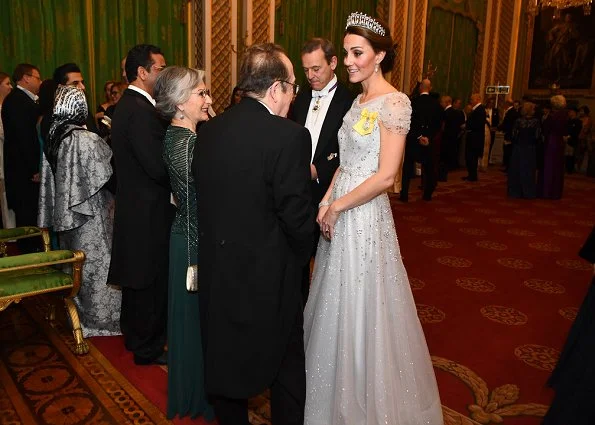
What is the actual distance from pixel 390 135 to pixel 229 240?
793 millimetres

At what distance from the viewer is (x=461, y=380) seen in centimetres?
265

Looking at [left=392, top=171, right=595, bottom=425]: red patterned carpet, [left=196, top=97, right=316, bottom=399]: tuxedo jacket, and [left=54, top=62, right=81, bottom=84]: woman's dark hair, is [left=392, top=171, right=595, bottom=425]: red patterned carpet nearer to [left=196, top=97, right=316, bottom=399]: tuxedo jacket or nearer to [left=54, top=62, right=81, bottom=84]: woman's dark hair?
[left=196, top=97, right=316, bottom=399]: tuxedo jacket

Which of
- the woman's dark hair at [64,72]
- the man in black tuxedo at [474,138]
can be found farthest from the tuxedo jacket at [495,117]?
the woman's dark hair at [64,72]

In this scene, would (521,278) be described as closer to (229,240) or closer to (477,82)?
(229,240)

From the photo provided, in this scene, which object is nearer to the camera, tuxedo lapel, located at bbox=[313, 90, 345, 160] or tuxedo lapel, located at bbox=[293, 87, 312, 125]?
tuxedo lapel, located at bbox=[313, 90, 345, 160]

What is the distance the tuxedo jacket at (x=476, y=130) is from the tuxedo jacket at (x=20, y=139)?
24.1ft

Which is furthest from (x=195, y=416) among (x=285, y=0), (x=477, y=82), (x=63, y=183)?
(x=477, y=82)

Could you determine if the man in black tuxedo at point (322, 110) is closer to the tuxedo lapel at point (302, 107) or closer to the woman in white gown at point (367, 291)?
the tuxedo lapel at point (302, 107)

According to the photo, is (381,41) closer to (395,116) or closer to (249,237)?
(395,116)

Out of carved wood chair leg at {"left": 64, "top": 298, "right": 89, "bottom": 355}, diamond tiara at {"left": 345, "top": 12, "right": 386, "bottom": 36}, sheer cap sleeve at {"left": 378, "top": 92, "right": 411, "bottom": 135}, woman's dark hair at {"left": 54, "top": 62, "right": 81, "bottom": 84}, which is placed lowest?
carved wood chair leg at {"left": 64, "top": 298, "right": 89, "bottom": 355}

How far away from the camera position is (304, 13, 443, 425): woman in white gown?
6.73 feet

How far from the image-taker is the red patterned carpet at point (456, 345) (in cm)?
237

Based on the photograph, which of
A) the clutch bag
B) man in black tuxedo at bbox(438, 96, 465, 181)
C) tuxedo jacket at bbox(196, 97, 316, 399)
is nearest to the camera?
tuxedo jacket at bbox(196, 97, 316, 399)

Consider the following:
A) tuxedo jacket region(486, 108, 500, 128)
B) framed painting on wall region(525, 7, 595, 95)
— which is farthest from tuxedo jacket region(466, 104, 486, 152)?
framed painting on wall region(525, 7, 595, 95)
